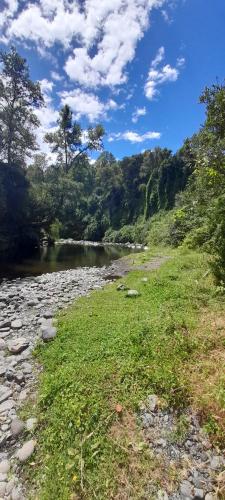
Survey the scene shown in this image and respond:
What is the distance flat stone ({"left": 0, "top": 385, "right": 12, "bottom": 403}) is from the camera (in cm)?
469

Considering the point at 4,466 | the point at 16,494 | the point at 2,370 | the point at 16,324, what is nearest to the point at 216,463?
the point at 16,494

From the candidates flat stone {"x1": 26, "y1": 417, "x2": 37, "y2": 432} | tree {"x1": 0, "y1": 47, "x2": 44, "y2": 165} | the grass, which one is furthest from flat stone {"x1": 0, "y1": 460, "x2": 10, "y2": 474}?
tree {"x1": 0, "y1": 47, "x2": 44, "y2": 165}

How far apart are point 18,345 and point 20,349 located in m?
0.12

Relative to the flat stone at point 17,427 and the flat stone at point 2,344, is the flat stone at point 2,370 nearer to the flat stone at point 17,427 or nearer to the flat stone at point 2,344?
the flat stone at point 2,344

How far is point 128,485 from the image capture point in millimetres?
2869

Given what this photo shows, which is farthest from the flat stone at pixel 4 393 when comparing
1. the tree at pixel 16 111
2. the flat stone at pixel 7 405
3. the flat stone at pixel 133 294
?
the tree at pixel 16 111

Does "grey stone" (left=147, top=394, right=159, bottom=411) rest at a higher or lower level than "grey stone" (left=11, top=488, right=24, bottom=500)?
higher

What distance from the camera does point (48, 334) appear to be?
6.34 m

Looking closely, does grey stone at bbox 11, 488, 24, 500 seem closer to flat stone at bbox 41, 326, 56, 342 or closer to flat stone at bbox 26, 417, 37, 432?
flat stone at bbox 26, 417, 37, 432

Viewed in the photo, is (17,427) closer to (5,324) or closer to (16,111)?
(5,324)

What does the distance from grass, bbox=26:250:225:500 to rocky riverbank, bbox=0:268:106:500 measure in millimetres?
230

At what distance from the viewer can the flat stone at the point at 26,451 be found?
11.4ft

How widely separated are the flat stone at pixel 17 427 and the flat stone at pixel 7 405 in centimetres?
37

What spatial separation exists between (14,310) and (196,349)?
267 inches
